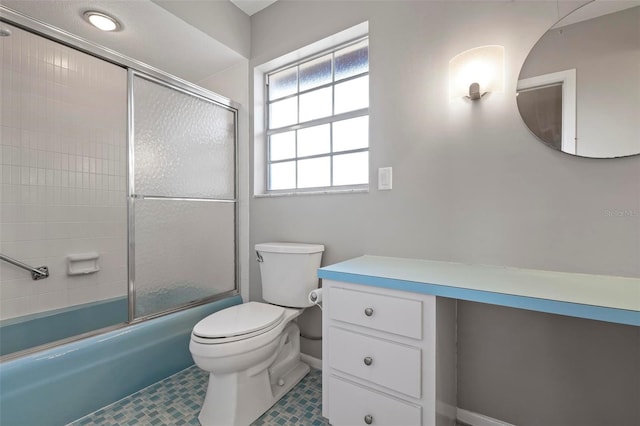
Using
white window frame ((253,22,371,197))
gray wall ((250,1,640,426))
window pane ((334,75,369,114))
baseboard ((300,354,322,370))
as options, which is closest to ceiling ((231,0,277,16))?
white window frame ((253,22,371,197))

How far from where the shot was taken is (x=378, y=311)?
1.04 metres

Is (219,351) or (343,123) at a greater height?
(343,123)

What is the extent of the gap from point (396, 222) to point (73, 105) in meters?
2.27

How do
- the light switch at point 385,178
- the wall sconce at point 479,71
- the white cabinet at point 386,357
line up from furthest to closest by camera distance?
the light switch at point 385,178
the wall sconce at point 479,71
the white cabinet at point 386,357

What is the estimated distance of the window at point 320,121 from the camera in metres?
1.79

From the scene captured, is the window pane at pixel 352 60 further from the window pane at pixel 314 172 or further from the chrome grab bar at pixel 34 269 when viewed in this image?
the chrome grab bar at pixel 34 269

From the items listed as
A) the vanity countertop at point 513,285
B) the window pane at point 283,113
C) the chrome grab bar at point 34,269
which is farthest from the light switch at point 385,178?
the chrome grab bar at point 34,269

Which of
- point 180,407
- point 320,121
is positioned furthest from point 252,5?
point 180,407

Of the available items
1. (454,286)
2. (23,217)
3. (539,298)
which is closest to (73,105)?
→ (23,217)

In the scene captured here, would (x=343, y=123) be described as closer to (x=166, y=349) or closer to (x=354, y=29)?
(x=354, y=29)

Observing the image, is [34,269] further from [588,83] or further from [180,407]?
[588,83]

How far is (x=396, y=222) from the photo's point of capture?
4.90 feet

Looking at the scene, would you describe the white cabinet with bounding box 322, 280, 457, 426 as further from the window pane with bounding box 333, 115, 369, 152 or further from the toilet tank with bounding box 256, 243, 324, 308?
the window pane with bounding box 333, 115, 369, 152

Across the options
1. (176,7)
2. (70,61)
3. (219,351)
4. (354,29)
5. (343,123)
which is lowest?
(219,351)
